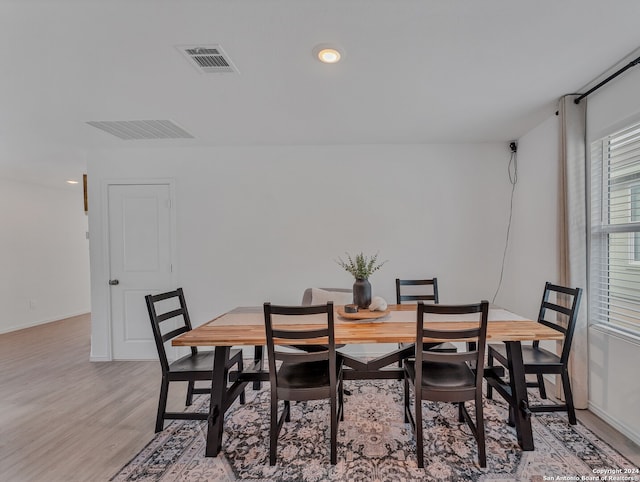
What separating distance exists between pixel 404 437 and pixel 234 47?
2744mm

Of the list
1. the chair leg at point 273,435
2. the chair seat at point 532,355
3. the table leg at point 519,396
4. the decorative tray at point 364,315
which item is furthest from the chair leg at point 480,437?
the chair leg at point 273,435

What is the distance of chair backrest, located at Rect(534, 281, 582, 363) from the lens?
83.7 inches

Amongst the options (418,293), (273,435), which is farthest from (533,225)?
(273,435)

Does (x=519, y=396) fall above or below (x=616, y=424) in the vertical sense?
above

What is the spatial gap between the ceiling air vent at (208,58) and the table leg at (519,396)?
2.57 m

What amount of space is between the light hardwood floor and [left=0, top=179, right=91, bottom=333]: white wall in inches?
63.6

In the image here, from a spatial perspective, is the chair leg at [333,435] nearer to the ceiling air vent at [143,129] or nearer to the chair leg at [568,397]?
the chair leg at [568,397]

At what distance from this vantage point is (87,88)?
89.3 inches

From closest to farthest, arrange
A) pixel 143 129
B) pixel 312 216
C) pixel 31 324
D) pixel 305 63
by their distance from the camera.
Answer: pixel 305 63 < pixel 143 129 < pixel 312 216 < pixel 31 324

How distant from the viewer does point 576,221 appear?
2.47 meters

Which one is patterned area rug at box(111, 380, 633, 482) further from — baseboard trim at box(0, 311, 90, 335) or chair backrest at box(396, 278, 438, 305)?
baseboard trim at box(0, 311, 90, 335)

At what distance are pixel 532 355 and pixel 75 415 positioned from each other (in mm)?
3604

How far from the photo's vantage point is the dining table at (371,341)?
A: 1.91 metres

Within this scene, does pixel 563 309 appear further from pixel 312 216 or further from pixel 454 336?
pixel 312 216
